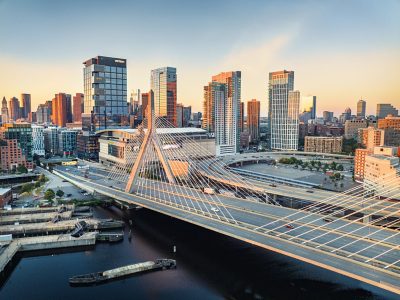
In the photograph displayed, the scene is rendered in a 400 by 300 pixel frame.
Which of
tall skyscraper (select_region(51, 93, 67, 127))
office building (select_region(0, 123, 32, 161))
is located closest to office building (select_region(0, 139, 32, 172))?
office building (select_region(0, 123, 32, 161))

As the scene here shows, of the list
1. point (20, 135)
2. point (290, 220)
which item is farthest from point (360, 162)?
point (20, 135)

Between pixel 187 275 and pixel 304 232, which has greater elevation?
pixel 304 232

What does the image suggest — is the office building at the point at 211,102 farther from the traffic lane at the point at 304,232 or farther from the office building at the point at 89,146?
the traffic lane at the point at 304,232

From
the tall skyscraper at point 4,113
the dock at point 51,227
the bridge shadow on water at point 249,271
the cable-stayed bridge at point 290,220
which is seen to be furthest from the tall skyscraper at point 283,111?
the tall skyscraper at point 4,113

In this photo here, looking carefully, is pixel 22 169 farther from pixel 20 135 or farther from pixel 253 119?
pixel 253 119

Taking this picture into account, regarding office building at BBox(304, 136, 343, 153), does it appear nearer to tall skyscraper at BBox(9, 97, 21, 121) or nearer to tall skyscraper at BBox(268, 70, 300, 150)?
tall skyscraper at BBox(268, 70, 300, 150)

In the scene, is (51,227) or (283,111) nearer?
(51,227)
